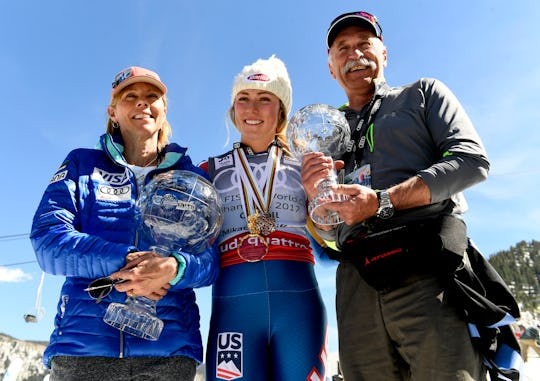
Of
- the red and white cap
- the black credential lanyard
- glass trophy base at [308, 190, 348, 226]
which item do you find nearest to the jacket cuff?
glass trophy base at [308, 190, 348, 226]

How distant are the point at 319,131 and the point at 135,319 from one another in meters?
1.46

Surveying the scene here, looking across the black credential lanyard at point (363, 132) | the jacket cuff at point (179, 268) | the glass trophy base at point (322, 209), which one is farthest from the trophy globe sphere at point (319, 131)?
the jacket cuff at point (179, 268)

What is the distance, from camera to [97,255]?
2.08 m

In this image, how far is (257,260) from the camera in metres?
2.78

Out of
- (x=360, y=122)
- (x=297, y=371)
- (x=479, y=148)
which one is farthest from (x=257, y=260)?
(x=479, y=148)

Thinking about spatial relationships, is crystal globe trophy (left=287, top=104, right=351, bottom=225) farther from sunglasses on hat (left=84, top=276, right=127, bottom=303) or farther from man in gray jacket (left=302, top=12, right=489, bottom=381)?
sunglasses on hat (left=84, top=276, right=127, bottom=303)

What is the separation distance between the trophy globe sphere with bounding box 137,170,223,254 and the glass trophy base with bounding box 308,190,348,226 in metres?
0.56

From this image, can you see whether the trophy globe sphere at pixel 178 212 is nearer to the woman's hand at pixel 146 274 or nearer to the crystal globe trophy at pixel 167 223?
the crystal globe trophy at pixel 167 223

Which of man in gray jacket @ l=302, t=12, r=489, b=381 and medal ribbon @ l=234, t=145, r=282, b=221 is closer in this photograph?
man in gray jacket @ l=302, t=12, r=489, b=381

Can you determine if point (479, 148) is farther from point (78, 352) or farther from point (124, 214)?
point (78, 352)

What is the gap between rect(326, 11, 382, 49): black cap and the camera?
10.0ft

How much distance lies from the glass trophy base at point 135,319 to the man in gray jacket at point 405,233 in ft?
3.46

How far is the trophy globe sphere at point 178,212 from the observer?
223cm

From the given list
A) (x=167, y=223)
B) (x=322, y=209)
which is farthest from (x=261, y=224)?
(x=167, y=223)
